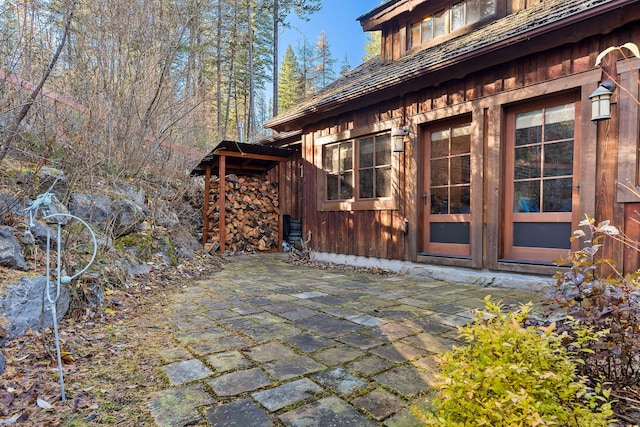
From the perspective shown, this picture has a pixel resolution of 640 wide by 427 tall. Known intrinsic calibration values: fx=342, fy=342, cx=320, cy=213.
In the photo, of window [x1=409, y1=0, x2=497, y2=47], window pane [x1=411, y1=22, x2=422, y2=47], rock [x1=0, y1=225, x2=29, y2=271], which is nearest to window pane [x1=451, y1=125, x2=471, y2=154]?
window [x1=409, y1=0, x2=497, y2=47]

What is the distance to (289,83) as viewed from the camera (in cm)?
2145

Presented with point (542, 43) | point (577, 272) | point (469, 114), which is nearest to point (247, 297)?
point (577, 272)

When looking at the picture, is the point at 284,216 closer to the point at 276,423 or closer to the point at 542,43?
the point at 542,43

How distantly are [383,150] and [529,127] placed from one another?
202cm

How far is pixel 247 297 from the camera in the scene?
3.48 m

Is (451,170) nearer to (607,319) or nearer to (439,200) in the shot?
(439,200)

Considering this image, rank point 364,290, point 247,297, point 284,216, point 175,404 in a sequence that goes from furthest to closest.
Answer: point 284,216, point 364,290, point 247,297, point 175,404

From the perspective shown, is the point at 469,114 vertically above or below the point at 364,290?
above

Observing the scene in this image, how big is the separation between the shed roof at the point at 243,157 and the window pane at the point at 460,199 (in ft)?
13.1

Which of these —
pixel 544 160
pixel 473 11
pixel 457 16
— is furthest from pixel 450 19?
pixel 544 160

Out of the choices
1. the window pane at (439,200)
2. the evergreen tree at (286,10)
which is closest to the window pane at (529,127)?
the window pane at (439,200)

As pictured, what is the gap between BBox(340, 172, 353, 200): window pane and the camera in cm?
577

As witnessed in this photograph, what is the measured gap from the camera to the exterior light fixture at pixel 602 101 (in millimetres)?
3053

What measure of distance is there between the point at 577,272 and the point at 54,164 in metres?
4.14
